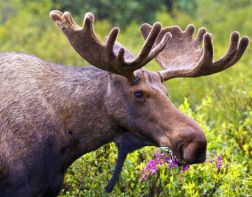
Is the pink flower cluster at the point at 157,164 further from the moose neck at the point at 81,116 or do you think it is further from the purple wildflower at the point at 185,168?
the moose neck at the point at 81,116

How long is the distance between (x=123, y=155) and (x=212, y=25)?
22.2 meters

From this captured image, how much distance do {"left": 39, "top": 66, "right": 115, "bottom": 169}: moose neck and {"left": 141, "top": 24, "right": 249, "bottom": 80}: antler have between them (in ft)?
1.68

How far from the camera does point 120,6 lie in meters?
27.3

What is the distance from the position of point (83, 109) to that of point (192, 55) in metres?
1.03

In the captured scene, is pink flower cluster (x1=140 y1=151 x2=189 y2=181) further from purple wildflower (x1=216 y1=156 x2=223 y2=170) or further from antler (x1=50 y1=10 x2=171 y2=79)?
antler (x1=50 y1=10 x2=171 y2=79)

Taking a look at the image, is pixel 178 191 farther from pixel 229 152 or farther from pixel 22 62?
pixel 22 62

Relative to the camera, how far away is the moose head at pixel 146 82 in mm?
5672

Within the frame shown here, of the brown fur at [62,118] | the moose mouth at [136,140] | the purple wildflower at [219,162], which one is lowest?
the purple wildflower at [219,162]

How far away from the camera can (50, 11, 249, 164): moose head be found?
5672 mm

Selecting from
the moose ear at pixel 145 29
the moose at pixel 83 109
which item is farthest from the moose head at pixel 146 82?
the moose ear at pixel 145 29

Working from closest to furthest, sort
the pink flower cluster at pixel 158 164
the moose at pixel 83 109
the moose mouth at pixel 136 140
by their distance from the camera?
the moose at pixel 83 109
the moose mouth at pixel 136 140
the pink flower cluster at pixel 158 164

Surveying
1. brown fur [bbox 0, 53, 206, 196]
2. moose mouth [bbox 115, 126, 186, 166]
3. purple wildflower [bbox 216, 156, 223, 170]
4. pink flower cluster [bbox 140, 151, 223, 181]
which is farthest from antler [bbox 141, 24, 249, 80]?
purple wildflower [bbox 216, 156, 223, 170]

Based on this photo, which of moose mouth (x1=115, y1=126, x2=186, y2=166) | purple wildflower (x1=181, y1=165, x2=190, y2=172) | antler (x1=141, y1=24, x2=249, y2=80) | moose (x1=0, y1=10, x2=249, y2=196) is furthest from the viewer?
purple wildflower (x1=181, y1=165, x2=190, y2=172)

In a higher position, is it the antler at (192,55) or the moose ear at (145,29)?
the moose ear at (145,29)
